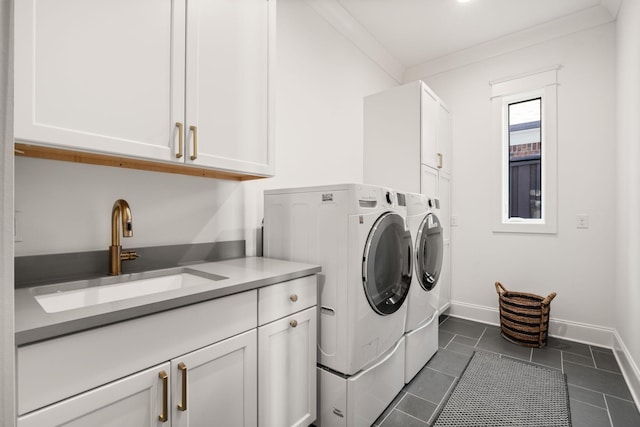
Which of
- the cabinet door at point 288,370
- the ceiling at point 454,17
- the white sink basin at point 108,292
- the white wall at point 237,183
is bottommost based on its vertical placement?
the cabinet door at point 288,370

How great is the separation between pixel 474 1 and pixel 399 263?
7.65 ft

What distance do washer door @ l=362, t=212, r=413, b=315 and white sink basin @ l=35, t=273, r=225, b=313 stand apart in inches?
30.2

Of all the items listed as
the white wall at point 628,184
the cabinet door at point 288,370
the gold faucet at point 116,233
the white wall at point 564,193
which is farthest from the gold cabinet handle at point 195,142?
the white wall at point 564,193

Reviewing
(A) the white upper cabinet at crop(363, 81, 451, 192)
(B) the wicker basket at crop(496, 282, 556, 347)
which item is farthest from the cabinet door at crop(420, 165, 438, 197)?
(B) the wicker basket at crop(496, 282, 556, 347)

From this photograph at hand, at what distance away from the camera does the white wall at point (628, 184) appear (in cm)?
190

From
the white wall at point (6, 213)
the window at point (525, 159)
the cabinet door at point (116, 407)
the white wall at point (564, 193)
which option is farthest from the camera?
the window at point (525, 159)

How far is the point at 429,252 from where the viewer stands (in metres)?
2.24

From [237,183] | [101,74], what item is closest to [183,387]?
[101,74]

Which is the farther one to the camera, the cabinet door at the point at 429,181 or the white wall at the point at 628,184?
the cabinet door at the point at 429,181

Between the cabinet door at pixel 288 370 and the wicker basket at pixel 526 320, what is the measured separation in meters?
2.09

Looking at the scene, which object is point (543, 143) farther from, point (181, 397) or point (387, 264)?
point (181, 397)

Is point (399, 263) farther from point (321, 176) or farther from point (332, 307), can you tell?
point (321, 176)

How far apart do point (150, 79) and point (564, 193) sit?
3.38 metres

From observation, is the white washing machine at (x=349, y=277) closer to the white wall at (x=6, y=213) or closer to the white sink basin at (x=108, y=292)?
the white sink basin at (x=108, y=292)
